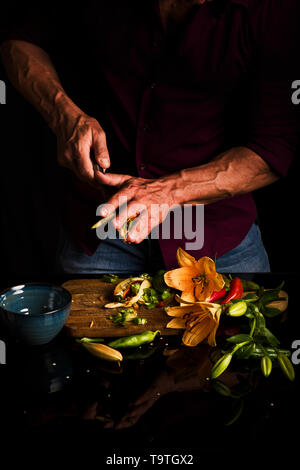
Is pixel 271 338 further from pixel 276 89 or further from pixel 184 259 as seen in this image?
pixel 276 89

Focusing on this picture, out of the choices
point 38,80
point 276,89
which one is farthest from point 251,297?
point 38,80

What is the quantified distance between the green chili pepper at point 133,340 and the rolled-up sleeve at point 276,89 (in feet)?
1.84

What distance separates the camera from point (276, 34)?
118 cm

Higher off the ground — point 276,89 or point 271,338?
point 276,89

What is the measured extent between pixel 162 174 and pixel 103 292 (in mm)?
383

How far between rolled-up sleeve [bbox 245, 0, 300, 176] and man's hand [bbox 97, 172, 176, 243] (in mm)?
257

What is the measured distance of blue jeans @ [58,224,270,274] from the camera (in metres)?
1.37

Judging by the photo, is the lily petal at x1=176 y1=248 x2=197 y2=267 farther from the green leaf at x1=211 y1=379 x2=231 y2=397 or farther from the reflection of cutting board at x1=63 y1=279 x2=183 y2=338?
the green leaf at x1=211 y1=379 x2=231 y2=397

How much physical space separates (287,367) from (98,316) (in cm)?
37

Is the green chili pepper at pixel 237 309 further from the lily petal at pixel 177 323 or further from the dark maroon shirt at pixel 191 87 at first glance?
the dark maroon shirt at pixel 191 87

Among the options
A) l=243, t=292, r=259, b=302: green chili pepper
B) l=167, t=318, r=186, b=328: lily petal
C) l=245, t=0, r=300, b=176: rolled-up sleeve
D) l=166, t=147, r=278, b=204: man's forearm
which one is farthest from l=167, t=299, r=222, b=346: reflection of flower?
l=245, t=0, r=300, b=176: rolled-up sleeve

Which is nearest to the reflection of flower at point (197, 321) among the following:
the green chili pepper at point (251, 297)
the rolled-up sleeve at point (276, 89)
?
the green chili pepper at point (251, 297)

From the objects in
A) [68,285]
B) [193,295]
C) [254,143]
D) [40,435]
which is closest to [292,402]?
[193,295]

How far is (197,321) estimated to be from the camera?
0.92 metres
